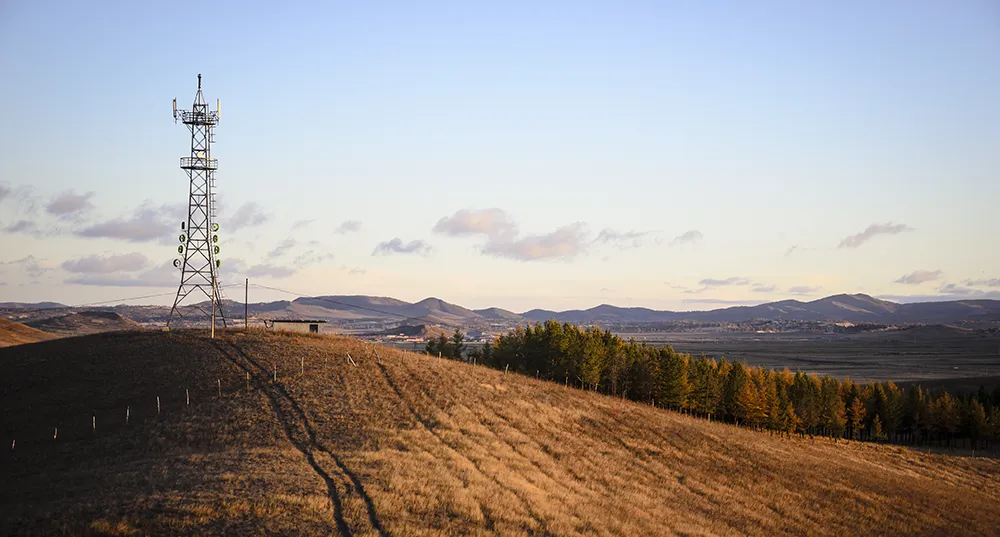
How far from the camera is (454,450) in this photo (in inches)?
1769

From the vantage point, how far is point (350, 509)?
30.8 meters

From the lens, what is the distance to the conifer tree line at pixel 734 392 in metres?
95.1

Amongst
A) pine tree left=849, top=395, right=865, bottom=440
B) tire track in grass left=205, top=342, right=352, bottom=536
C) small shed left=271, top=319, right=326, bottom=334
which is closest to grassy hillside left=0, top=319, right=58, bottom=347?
small shed left=271, top=319, right=326, bottom=334

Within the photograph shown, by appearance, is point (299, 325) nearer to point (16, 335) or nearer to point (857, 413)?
point (857, 413)

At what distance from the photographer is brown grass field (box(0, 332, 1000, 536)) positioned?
31.0 m

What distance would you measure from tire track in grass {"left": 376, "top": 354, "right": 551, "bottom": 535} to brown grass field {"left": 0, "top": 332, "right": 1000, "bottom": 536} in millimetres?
169

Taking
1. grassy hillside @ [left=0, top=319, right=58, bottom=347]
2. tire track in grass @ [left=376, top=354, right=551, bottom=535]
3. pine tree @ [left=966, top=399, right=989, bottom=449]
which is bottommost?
pine tree @ [left=966, top=399, right=989, bottom=449]

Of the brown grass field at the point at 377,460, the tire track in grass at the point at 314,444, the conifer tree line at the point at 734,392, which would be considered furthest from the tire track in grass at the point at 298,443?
the conifer tree line at the point at 734,392

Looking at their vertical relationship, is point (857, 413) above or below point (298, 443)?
below

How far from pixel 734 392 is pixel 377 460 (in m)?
68.8

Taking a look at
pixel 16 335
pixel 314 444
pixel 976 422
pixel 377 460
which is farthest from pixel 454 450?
pixel 16 335

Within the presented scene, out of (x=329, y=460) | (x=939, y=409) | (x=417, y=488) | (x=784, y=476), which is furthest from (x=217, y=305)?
(x=939, y=409)

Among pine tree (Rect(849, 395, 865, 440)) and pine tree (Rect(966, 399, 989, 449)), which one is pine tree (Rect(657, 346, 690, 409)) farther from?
pine tree (Rect(966, 399, 989, 449))

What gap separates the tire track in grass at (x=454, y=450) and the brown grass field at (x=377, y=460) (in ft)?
0.55
